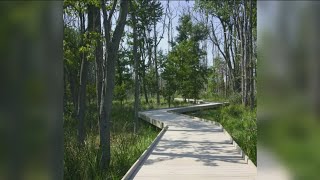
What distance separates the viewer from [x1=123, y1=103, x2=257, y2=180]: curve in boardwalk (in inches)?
212

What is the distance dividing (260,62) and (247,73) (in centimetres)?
1881

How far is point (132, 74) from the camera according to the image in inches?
1054

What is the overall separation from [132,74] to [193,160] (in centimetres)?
2050

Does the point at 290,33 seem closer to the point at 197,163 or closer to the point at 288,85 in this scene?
the point at 288,85

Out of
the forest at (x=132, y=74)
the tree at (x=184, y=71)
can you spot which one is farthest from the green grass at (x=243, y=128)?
the tree at (x=184, y=71)

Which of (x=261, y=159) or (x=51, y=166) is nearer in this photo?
(x=51, y=166)

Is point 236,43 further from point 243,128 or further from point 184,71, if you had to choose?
point 243,128

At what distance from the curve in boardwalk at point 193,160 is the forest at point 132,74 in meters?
0.33

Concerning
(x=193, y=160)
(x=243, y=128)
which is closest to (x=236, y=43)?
(x=243, y=128)

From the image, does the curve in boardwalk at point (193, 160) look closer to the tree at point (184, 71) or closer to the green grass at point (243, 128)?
the green grass at point (243, 128)

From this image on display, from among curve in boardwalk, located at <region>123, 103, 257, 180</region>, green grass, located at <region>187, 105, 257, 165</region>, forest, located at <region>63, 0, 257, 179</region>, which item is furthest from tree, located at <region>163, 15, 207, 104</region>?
curve in boardwalk, located at <region>123, 103, 257, 180</region>

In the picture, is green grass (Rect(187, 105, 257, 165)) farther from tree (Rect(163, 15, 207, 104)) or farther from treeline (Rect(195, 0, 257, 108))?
tree (Rect(163, 15, 207, 104))

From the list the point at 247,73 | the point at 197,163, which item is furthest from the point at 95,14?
the point at 247,73

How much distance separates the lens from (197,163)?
630cm
